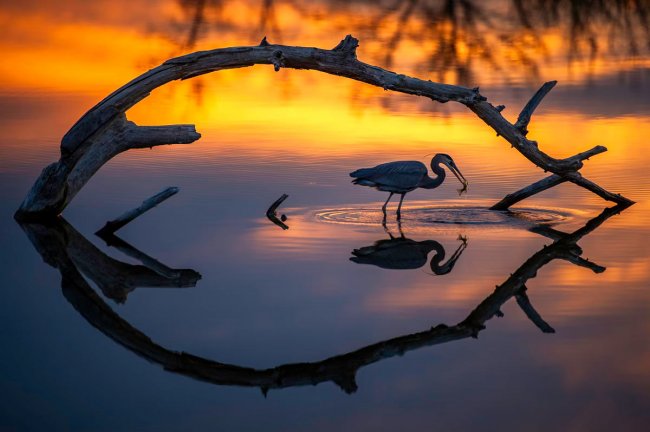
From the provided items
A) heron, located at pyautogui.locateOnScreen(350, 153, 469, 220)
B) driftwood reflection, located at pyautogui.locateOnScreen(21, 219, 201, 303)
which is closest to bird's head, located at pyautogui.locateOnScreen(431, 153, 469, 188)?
heron, located at pyautogui.locateOnScreen(350, 153, 469, 220)

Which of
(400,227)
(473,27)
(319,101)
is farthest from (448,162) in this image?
(473,27)

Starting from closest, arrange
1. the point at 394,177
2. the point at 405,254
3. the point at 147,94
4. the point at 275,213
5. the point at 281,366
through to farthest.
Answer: the point at 281,366 → the point at 405,254 → the point at 147,94 → the point at 275,213 → the point at 394,177

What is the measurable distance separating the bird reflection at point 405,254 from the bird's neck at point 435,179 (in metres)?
1.87

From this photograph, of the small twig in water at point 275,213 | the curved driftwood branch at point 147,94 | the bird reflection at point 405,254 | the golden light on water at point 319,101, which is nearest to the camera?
the bird reflection at point 405,254

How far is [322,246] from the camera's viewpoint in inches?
441

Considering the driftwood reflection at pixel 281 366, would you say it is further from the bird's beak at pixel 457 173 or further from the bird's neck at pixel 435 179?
the bird's beak at pixel 457 173

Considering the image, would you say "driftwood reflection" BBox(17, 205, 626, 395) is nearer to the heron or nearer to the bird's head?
the heron

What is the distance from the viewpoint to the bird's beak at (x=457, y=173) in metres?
13.8

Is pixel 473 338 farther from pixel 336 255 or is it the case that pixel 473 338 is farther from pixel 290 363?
pixel 336 255

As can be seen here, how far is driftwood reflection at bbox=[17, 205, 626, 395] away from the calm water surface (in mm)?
25

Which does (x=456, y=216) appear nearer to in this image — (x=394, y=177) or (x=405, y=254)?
(x=394, y=177)

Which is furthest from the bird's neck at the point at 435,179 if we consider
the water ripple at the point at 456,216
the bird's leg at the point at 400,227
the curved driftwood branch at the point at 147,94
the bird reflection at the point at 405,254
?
the bird reflection at the point at 405,254

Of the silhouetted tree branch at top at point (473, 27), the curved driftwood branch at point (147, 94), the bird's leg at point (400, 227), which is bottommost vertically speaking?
the bird's leg at point (400, 227)

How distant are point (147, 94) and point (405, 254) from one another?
9.47 feet
